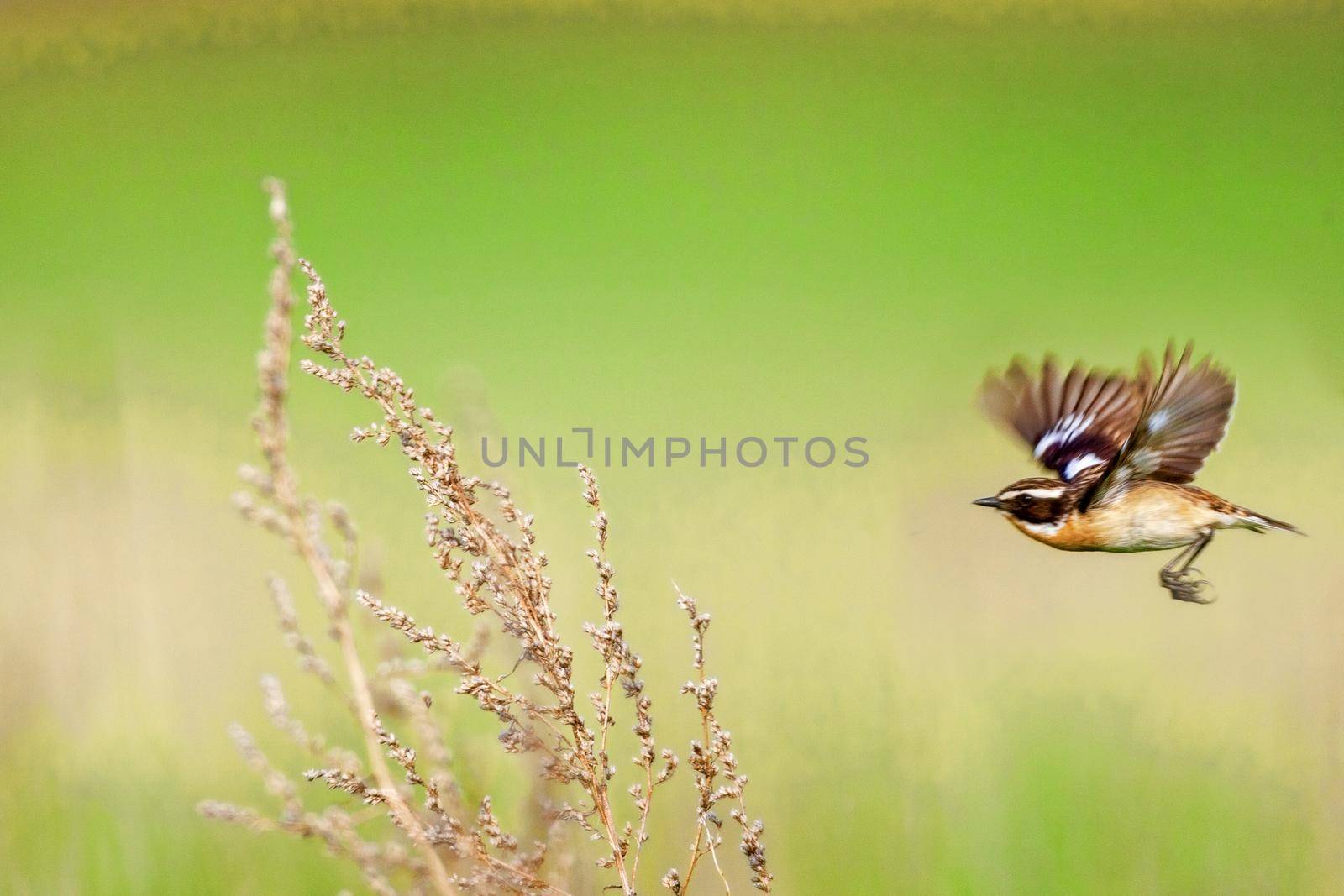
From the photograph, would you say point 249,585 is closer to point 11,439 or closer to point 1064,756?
point 11,439

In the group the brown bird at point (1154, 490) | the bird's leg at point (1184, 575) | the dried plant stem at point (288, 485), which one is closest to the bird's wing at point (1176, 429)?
the brown bird at point (1154, 490)

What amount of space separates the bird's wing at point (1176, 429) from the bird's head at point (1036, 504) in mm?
47

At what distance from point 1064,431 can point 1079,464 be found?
12 cm

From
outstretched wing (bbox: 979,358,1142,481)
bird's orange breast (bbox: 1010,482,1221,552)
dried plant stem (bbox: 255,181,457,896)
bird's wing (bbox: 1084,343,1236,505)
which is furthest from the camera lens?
outstretched wing (bbox: 979,358,1142,481)

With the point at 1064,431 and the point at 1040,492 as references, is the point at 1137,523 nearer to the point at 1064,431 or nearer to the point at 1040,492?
the point at 1040,492

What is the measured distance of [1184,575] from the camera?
154 cm

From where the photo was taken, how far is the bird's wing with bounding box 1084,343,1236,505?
1276mm

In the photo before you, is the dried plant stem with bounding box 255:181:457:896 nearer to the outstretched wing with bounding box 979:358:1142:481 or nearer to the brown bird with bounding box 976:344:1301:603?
the brown bird with bounding box 976:344:1301:603

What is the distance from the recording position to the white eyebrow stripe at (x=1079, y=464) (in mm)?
1622

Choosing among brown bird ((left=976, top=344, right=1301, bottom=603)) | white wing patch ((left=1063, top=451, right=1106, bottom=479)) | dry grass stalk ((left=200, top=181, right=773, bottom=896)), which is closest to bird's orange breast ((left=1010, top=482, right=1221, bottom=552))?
brown bird ((left=976, top=344, right=1301, bottom=603))

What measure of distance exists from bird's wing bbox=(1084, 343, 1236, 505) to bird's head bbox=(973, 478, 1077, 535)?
1.9 inches

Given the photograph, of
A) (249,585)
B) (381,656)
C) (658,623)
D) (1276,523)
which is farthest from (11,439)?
(1276,523)

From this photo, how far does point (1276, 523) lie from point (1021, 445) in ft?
1.57

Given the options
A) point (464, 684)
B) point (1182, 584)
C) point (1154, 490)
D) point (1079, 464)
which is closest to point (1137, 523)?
point (1154, 490)
